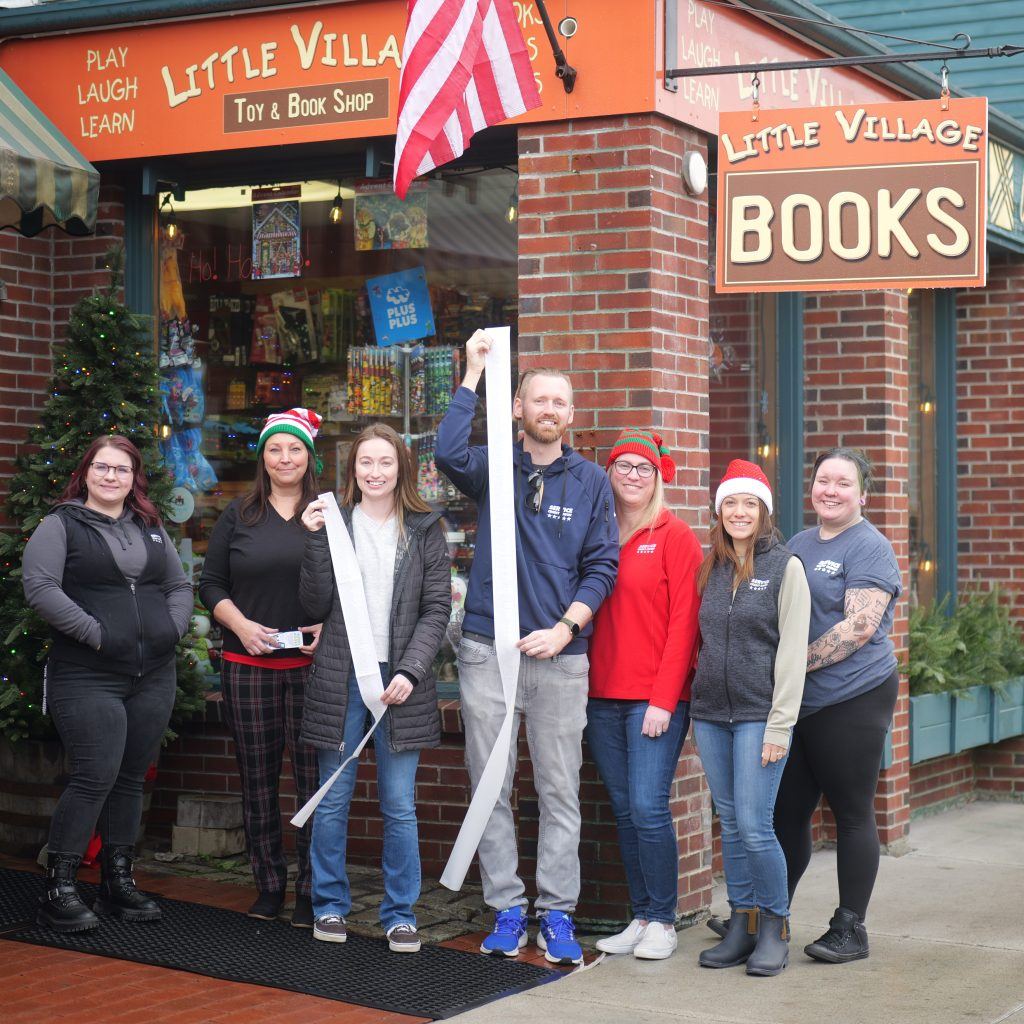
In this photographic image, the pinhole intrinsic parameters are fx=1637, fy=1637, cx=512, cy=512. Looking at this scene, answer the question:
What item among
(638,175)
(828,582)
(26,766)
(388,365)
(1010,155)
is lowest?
(26,766)

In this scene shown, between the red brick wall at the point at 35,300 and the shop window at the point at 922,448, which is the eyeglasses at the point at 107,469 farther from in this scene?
the shop window at the point at 922,448

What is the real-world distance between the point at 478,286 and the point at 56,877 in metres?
3.23

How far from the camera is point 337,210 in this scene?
25.8 feet

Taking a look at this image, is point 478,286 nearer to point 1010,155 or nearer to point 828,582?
point 828,582

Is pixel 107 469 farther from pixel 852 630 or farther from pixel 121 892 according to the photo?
pixel 852 630

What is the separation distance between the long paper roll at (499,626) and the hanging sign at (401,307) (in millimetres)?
1801

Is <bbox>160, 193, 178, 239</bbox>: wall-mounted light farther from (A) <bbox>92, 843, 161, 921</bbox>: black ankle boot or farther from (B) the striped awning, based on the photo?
(A) <bbox>92, 843, 161, 921</bbox>: black ankle boot

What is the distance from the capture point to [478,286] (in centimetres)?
763

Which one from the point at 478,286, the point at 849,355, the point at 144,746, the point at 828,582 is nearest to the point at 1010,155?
the point at 849,355

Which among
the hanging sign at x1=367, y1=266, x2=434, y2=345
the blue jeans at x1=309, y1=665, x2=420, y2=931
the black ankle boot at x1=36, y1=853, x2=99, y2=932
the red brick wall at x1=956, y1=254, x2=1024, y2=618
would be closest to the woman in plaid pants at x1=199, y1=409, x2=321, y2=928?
the blue jeans at x1=309, y1=665, x2=420, y2=931

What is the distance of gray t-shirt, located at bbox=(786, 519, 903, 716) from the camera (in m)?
6.00

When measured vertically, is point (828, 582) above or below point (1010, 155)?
below

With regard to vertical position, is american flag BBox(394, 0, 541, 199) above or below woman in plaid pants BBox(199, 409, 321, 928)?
above

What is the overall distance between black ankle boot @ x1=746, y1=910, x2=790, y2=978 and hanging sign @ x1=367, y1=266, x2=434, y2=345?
3223mm
